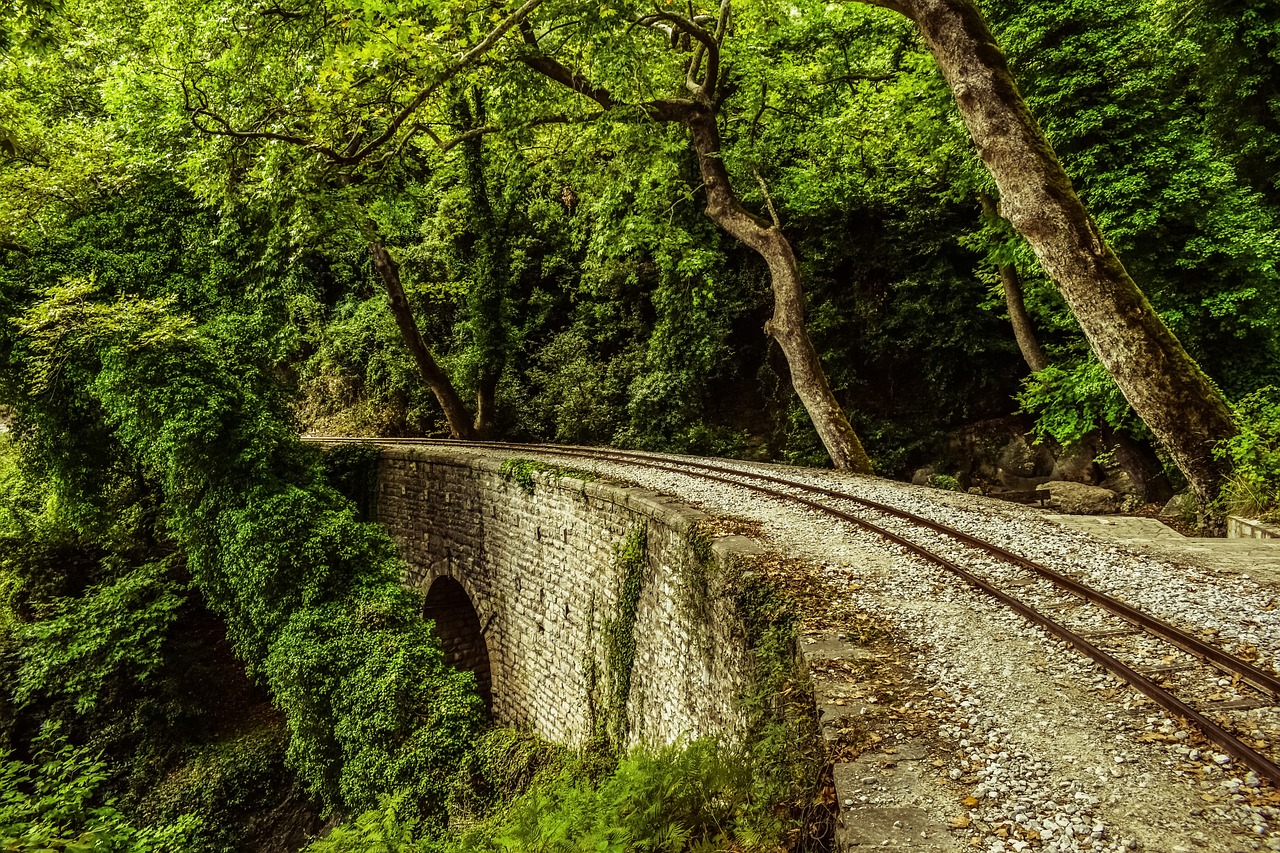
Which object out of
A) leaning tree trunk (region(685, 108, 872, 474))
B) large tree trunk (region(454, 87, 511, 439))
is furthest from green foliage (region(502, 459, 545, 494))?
large tree trunk (region(454, 87, 511, 439))

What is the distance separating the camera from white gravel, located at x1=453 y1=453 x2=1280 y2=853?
2479 mm

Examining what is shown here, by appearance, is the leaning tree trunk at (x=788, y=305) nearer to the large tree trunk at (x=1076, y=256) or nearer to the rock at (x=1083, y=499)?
the rock at (x=1083, y=499)

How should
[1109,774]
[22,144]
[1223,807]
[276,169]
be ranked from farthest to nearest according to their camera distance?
[22,144] → [276,169] → [1109,774] → [1223,807]

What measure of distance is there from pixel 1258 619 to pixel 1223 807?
208 cm

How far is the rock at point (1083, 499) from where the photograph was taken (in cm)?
976

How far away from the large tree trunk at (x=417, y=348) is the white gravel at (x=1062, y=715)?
1228 centimetres

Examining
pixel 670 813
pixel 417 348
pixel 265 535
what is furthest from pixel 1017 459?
pixel 417 348

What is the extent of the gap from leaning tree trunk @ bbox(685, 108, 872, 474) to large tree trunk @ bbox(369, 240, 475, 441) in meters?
7.77

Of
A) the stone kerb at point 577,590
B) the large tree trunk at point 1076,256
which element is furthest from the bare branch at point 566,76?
the stone kerb at point 577,590

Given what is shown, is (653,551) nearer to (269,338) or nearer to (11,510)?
(269,338)

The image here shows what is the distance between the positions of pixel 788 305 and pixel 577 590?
5.93 m

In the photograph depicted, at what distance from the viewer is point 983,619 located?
14.0ft

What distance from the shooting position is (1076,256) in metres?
6.70

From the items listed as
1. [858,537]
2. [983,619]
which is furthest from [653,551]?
[983,619]
